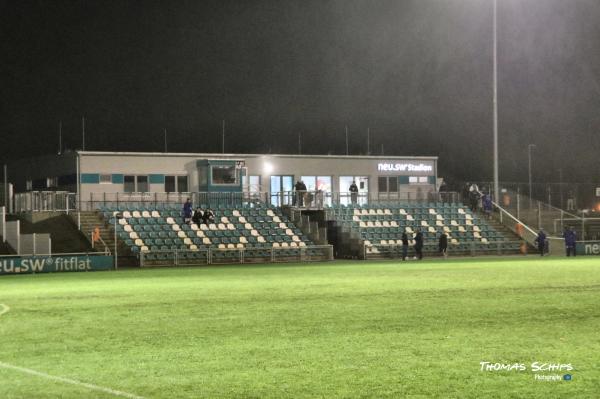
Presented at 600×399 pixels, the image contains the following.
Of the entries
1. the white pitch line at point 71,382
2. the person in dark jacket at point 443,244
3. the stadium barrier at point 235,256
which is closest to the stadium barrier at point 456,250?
the person in dark jacket at point 443,244

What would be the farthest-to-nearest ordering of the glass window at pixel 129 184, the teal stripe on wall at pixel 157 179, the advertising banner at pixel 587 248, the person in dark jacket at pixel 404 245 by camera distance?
the teal stripe on wall at pixel 157 179 < the glass window at pixel 129 184 < the advertising banner at pixel 587 248 < the person in dark jacket at pixel 404 245

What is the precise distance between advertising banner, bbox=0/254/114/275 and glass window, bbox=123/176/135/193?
1370cm

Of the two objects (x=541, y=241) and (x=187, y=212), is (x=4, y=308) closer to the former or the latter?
(x=187, y=212)

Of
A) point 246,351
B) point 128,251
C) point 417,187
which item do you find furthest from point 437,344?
point 417,187

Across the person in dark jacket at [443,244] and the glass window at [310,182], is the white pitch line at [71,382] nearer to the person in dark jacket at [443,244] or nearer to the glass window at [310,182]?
the person in dark jacket at [443,244]

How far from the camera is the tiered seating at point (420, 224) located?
50.6 meters

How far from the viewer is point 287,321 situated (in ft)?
51.2

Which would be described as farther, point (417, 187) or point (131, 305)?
point (417, 187)

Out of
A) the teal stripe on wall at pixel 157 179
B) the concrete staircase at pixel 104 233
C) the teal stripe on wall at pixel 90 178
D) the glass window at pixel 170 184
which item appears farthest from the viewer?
the glass window at pixel 170 184

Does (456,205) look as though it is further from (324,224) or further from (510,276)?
(510,276)

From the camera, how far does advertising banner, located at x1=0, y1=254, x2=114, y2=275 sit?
37.4 metres

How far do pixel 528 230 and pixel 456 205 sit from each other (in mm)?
6690

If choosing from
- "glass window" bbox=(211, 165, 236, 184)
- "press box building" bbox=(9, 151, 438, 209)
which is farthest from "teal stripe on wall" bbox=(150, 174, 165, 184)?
"glass window" bbox=(211, 165, 236, 184)

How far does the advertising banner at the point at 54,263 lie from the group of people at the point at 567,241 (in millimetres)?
22966
